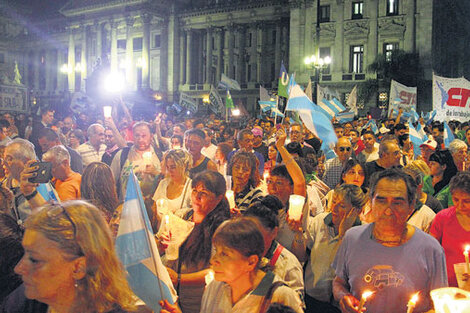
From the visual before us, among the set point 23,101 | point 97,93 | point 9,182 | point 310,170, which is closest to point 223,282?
point 9,182

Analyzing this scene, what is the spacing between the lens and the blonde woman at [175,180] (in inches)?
203

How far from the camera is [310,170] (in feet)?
21.9

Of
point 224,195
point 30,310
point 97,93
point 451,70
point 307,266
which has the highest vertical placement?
point 451,70

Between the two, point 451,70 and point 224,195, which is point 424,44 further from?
point 224,195

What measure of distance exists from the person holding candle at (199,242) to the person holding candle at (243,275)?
2.88ft

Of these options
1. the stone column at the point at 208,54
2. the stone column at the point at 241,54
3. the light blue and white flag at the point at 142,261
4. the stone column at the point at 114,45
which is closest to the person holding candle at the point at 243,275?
the light blue and white flag at the point at 142,261

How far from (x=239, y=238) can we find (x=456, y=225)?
6.61 feet

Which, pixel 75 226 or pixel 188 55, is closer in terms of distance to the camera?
pixel 75 226

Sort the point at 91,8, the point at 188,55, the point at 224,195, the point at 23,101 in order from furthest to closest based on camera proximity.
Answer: the point at 91,8, the point at 188,55, the point at 23,101, the point at 224,195

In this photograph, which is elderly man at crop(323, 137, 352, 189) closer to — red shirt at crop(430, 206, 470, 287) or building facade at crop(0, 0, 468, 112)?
red shirt at crop(430, 206, 470, 287)

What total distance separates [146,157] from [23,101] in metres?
16.6

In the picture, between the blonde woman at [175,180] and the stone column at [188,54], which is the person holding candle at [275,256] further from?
the stone column at [188,54]

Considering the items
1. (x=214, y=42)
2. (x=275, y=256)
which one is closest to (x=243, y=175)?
(x=275, y=256)

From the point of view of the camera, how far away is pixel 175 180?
5.31m
